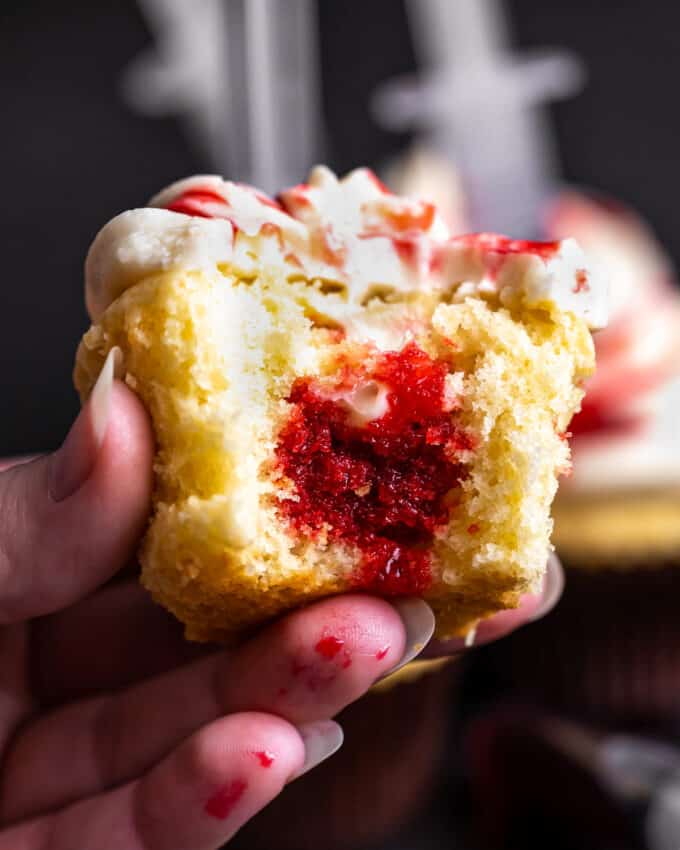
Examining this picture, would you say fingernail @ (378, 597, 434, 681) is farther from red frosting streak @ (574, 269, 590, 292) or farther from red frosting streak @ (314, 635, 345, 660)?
red frosting streak @ (574, 269, 590, 292)

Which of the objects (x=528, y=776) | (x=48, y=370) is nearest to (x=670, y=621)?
(x=528, y=776)

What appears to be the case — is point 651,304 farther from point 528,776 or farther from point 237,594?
point 237,594

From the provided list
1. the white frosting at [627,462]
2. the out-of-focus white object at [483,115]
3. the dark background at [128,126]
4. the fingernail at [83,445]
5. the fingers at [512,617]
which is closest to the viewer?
the fingernail at [83,445]

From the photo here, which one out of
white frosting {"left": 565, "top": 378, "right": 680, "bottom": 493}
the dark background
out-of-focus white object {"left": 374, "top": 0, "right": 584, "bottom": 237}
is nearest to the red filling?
white frosting {"left": 565, "top": 378, "right": 680, "bottom": 493}

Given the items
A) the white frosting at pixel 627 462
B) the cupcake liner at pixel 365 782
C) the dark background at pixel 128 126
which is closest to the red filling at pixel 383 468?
the cupcake liner at pixel 365 782

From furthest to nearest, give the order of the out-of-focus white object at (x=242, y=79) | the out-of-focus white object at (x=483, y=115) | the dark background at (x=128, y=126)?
the dark background at (x=128, y=126), the out-of-focus white object at (x=483, y=115), the out-of-focus white object at (x=242, y=79)

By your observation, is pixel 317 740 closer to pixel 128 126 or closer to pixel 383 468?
pixel 383 468

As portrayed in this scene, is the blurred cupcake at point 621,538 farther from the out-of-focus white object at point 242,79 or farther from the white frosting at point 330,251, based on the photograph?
the white frosting at point 330,251
